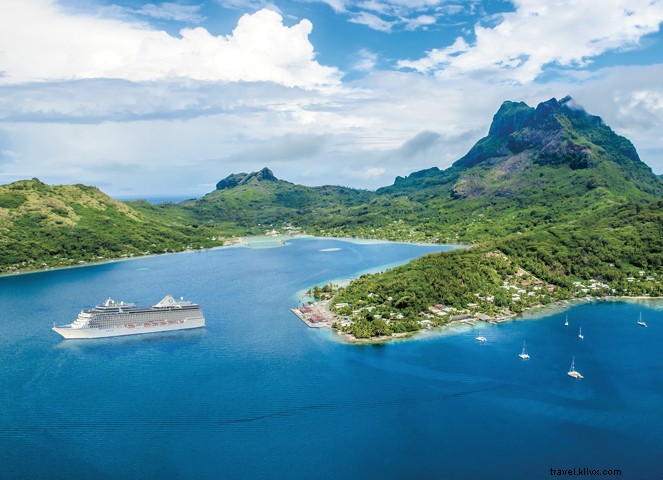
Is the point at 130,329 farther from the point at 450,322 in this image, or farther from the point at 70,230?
the point at 70,230

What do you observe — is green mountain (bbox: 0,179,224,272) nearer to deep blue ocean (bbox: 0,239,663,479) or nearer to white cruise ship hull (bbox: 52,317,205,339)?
deep blue ocean (bbox: 0,239,663,479)

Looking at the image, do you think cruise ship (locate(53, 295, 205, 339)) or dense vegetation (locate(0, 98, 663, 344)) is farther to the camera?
dense vegetation (locate(0, 98, 663, 344))

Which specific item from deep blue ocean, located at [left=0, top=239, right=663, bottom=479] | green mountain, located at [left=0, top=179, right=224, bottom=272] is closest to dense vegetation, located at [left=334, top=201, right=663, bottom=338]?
deep blue ocean, located at [left=0, top=239, right=663, bottom=479]

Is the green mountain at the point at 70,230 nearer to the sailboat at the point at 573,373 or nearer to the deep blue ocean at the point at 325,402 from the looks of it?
the deep blue ocean at the point at 325,402

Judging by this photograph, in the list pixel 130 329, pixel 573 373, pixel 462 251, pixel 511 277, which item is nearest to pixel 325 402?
pixel 573 373

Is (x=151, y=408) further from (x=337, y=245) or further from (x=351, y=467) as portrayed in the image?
(x=337, y=245)

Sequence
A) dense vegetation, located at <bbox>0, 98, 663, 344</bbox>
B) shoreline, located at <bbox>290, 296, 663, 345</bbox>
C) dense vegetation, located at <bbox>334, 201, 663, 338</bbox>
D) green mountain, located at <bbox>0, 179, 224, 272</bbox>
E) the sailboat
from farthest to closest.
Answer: green mountain, located at <bbox>0, 179, 224, 272</bbox>
dense vegetation, located at <bbox>0, 98, 663, 344</bbox>
dense vegetation, located at <bbox>334, 201, 663, 338</bbox>
shoreline, located at <bbox>290, 296, 663, 345</bbox>
the sailboat

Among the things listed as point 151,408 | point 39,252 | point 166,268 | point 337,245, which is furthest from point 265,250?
point 151,408
